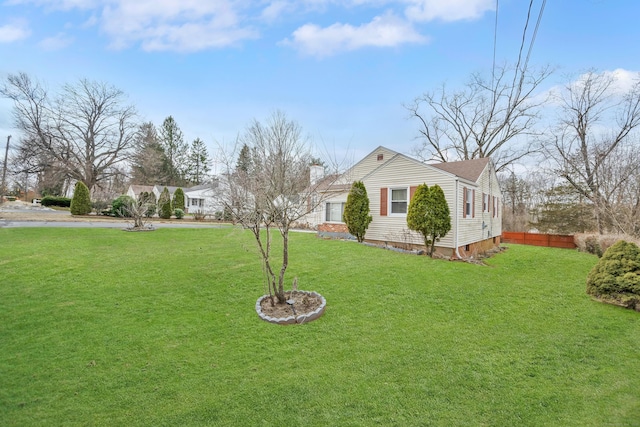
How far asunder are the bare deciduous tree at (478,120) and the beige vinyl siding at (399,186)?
14363 mm

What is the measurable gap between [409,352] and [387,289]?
2.31m

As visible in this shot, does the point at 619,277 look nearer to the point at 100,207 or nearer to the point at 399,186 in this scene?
the point at 399,186

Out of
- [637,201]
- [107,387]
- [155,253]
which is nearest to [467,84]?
[637,201]

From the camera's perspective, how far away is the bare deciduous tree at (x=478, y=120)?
→ 21.7 metres

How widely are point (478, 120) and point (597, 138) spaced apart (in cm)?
827

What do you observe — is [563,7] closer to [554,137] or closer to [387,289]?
[387,289]

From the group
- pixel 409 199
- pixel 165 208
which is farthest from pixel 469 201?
pixel 165 208

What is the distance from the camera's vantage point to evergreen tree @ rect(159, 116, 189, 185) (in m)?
42.8

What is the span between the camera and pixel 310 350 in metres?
3.85

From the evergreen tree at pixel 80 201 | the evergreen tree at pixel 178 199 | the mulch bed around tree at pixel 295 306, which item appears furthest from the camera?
the evergreen tree at pixel 178 199

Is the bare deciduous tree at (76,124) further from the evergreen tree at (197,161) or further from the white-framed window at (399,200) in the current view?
the white-framed window at (399,200)

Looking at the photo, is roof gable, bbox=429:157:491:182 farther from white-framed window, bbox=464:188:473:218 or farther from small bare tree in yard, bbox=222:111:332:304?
small bare tree in yard, bbox=222:111:332:304

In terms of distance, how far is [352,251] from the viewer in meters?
9.62

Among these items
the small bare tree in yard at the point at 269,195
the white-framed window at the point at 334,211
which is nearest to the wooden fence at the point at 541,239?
the white-framed window at the point at 334,211
